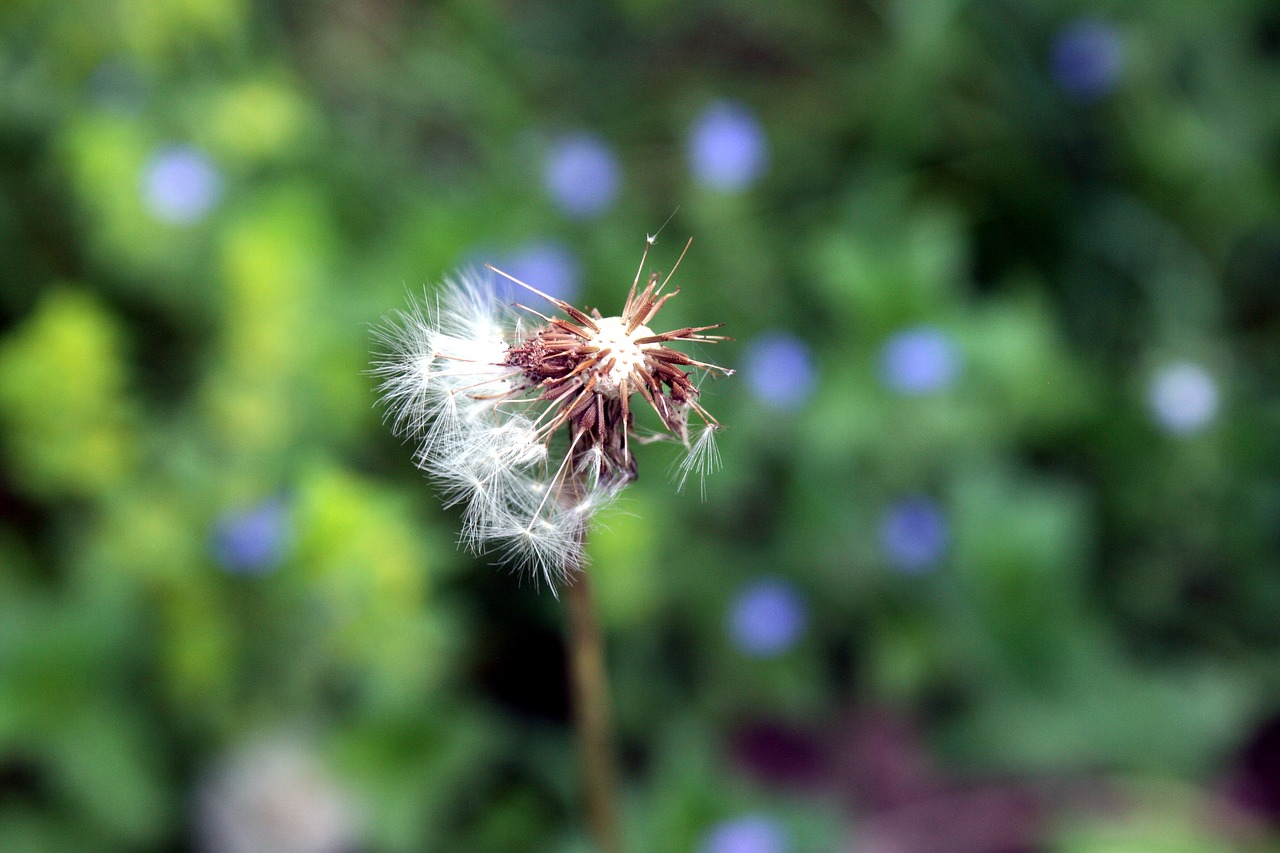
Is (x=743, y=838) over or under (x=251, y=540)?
under

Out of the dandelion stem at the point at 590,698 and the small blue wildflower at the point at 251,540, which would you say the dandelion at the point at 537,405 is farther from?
the small blue wildflower at the point at 251,540

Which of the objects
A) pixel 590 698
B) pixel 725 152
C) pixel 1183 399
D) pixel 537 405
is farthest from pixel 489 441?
pixel 1183 399

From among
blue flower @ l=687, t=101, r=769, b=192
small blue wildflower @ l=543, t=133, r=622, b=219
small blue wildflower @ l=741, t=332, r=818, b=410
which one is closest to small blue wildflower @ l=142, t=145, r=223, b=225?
small blue wildflower @ l=543, t=133, r=622, b=219

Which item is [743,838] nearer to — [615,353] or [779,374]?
[779,374]

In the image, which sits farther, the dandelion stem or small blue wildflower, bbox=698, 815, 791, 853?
small blue wildflower, bbox=698, 815, 791, 853

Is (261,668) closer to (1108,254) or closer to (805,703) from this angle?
(805,703)

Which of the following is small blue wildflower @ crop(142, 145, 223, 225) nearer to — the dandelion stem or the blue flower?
the blue flower
